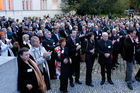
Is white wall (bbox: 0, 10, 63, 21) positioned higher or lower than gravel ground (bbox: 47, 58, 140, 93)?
higher

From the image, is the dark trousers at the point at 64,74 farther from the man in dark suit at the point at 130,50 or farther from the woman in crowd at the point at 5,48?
the woman in crowd at the point at 5,48

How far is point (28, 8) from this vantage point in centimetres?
3034

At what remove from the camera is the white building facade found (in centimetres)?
2458

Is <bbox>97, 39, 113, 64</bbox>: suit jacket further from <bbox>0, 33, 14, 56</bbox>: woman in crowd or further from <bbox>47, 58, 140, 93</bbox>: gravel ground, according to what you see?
<bbox>0, 33, 14, 56</bbox>: woman in crowd

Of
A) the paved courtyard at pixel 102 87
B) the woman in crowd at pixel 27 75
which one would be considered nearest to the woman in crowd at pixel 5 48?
the paved courtyard at pixel 102 87

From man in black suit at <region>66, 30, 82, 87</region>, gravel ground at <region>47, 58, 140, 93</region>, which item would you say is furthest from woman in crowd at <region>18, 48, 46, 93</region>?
man in black suit at <region>66, 30, 82, 87</region>

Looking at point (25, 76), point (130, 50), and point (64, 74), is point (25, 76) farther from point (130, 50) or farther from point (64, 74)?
point (130, 50)

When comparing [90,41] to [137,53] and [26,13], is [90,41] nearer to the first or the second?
[137,53]

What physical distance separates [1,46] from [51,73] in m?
2.23

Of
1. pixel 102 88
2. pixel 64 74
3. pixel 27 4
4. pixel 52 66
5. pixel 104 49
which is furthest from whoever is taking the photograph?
pixel 27 4

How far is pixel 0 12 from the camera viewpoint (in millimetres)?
22703

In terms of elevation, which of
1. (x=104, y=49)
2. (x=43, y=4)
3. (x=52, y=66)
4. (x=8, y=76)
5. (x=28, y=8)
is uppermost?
(x=43, y=4)

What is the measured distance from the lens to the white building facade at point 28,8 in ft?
80.6

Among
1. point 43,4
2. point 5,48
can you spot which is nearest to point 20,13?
point 43,4
